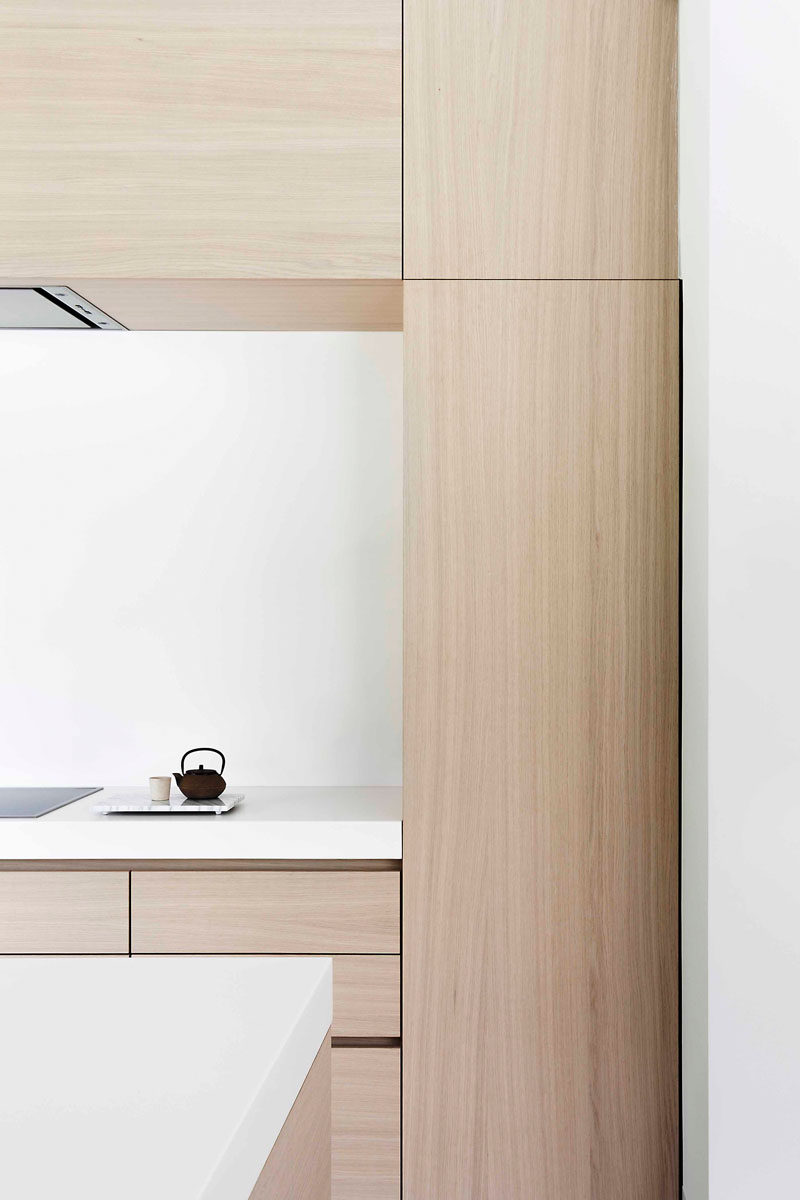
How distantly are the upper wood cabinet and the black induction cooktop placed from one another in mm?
1079

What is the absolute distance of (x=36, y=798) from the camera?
2.25m

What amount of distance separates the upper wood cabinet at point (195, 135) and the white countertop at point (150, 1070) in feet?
4.91

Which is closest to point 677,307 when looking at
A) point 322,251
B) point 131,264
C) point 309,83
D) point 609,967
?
point 322,251

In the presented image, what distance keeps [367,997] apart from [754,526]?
44.2 inches

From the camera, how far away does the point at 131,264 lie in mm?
1958

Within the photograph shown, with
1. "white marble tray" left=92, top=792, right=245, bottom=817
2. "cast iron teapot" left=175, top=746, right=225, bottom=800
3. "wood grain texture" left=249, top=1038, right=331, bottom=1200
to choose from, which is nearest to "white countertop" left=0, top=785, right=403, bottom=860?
"white marble tray" left=92, top=792, right=245, bottom=817

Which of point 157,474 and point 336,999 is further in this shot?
point 157,474

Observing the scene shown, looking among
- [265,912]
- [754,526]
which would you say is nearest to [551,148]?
[754,526]

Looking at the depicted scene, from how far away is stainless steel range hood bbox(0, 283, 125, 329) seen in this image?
2.06 metres

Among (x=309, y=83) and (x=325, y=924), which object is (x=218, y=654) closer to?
(x=325, y=924)

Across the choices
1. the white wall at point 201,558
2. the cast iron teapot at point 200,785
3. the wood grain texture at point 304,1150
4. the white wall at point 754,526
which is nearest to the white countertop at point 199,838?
the cast iron teapot at point 200,785

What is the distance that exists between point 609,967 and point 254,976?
4.11ft

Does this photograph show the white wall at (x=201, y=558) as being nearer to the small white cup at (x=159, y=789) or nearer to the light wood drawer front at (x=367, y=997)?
the small white cup at (x=159, y=789)

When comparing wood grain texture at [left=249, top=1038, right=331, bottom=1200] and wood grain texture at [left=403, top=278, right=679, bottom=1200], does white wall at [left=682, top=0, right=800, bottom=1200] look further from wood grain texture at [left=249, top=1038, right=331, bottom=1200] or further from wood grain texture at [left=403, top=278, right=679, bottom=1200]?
wood grain texture at [left=249, top=1038, right=331, bottom=1200]
